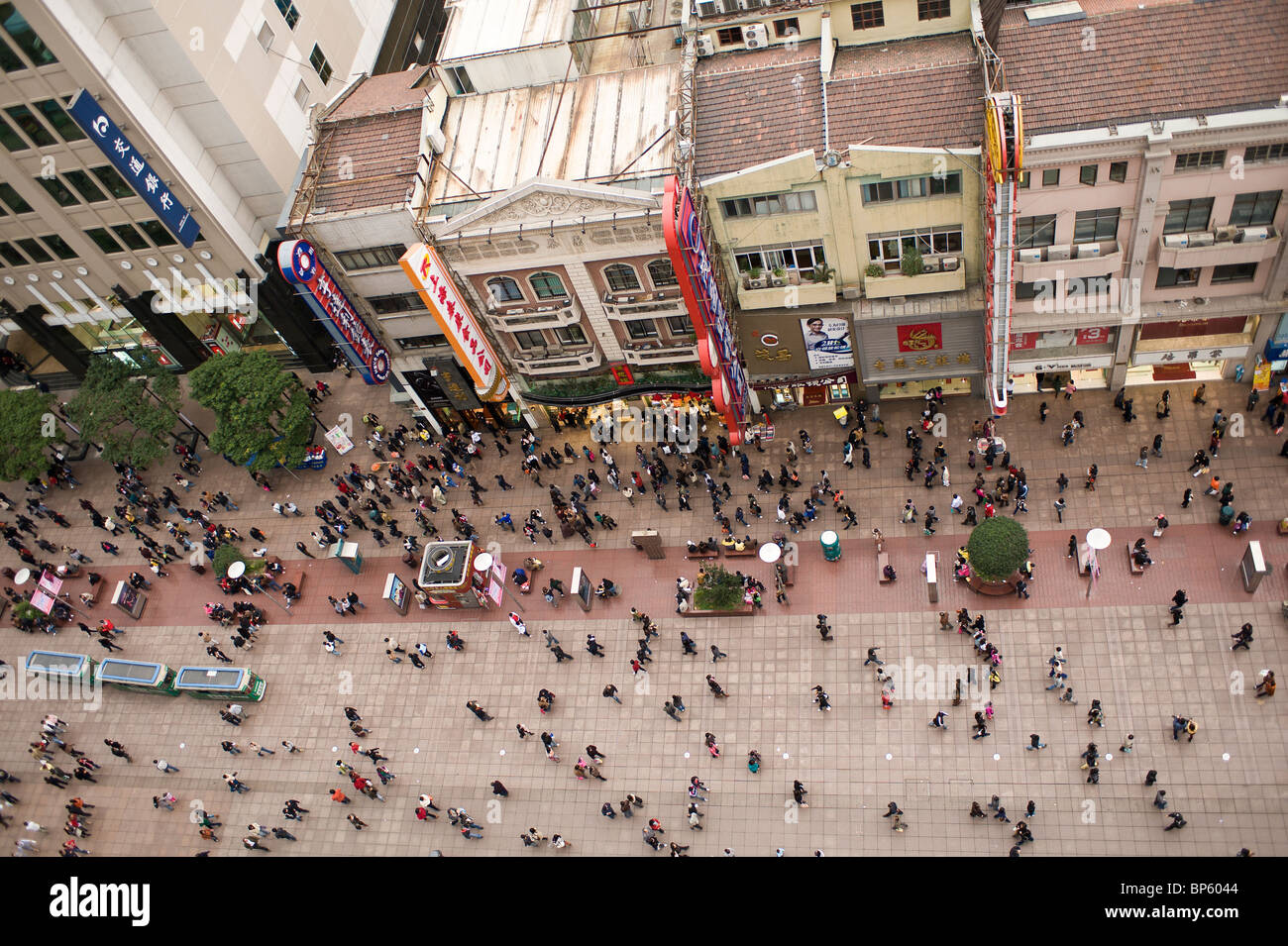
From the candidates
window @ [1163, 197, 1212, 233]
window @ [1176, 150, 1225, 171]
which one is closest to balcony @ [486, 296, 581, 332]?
window @ [1163, 197, 1212, 233]

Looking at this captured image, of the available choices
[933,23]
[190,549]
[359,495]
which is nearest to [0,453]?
[190,549]

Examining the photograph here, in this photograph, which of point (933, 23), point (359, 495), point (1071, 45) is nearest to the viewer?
point (1071, 45)

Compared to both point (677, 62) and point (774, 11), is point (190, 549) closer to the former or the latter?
point (677, 62)

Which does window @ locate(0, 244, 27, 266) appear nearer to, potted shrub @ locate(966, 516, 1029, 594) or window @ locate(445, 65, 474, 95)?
window @ locate(445, 65, 474, 95)

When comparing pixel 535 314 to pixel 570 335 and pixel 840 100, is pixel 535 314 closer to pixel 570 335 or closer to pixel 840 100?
pixel 570 335

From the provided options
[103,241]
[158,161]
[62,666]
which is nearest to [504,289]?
[158,161]

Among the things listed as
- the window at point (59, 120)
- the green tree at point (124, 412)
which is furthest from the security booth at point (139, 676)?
the window at point (59, 120)

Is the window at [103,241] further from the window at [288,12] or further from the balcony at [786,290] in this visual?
the balcony at [786,290]
